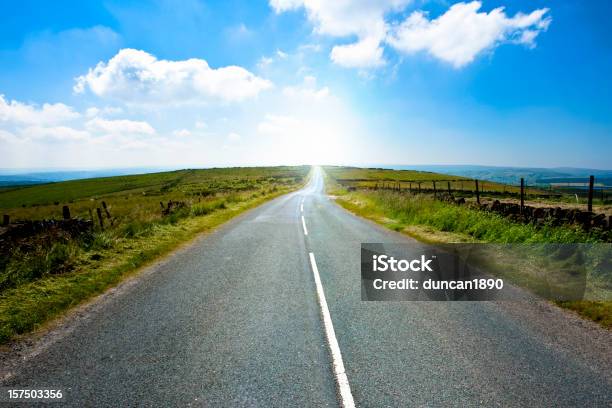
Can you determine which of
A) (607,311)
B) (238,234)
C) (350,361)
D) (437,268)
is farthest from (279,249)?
(607,311)

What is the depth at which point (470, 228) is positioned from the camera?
1303cm

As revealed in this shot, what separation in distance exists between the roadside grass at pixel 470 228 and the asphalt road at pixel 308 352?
736 millimetres

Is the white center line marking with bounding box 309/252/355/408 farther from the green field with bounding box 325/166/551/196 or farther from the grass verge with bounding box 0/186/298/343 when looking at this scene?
the green field with bounding box 325/166/551/196

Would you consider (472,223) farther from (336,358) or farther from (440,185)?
(440,185)

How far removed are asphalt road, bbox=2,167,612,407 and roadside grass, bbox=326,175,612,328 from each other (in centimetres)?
74

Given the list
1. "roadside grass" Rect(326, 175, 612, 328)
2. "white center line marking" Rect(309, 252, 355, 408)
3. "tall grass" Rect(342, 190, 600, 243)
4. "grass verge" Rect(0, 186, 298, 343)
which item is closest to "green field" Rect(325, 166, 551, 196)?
"tall grass" Rect(342, 190, 600, 243)

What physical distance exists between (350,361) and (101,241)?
968cm

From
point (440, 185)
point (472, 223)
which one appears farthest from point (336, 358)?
point (440, 185)

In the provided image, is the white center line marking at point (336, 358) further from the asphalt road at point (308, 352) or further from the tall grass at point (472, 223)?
the tall grass at point (472, 223)

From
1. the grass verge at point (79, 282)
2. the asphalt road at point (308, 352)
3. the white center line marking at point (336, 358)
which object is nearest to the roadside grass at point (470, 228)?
the asphalt road at point (308, 352)

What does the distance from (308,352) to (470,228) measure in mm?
10639

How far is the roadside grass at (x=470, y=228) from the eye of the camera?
6.12 meters

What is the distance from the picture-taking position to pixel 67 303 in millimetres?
6484

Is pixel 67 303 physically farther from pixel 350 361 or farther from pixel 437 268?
pixel 437 268
